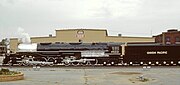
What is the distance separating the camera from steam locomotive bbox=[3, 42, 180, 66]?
35053 millimetres

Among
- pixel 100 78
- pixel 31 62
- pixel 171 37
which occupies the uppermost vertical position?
pixel 171 37

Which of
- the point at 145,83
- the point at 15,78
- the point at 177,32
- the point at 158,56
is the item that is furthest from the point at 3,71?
the point at 177,32

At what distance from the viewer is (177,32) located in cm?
6862

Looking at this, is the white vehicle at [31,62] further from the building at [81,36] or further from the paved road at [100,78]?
the paved road at [100,78]

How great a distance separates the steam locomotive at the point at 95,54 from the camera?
3505cm

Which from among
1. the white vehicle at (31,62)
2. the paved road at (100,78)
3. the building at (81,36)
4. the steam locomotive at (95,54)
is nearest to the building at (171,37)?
the building at (81,36)

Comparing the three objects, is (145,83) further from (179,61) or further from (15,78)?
(179,61)

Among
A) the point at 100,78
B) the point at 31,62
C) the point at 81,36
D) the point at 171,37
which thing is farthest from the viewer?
the point at 171,37

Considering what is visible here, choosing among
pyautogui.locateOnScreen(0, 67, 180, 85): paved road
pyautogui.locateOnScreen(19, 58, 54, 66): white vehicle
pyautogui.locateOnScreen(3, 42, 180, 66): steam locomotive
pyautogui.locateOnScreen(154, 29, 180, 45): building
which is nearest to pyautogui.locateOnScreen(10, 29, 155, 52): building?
pyautogui.locateOnScreen(3, 42, 180, 66): steam locomotive

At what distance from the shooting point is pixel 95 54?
35.9 m

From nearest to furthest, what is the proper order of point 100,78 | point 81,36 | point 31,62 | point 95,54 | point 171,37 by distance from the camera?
point 100,78
point 95,54
point 31,62
point 81,36
point 171,37

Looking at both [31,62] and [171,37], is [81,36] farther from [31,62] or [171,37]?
[171,37]

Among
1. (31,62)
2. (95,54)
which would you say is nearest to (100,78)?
(95,54)

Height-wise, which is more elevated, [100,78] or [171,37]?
[171,37]
